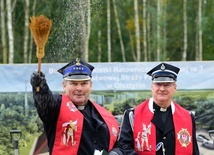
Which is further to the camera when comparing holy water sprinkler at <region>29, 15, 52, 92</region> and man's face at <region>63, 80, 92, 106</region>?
man's face at <region>63, 80, 92, 106</region>

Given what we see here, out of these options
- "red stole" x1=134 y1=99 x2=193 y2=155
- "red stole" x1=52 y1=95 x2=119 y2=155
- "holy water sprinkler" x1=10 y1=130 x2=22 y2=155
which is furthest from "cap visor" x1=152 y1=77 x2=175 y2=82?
"holy water sprinkler" x1=10 y1=130 x2=22 y2=155

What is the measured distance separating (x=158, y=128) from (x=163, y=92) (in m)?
0.28

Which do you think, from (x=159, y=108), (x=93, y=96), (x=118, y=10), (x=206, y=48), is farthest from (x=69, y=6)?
(x=206, y=48)

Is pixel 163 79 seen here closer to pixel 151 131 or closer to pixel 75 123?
pixel 151 131

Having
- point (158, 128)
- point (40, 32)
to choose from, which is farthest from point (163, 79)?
point (40, 32)

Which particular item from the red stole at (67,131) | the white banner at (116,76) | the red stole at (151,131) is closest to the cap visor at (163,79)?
the red stole at (151,131)

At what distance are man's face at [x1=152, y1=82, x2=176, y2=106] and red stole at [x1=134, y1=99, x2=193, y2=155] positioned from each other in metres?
0.13

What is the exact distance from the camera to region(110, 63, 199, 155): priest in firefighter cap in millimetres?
4535

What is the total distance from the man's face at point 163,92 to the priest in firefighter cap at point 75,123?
0.44 metres

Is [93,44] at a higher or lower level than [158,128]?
higher

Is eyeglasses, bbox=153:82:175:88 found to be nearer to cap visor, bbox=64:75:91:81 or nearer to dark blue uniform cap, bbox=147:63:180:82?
dark blue uniform cap, bbox=147:63:180:82

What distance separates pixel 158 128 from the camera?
457 centimetres

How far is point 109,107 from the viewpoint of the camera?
7949 millimetres

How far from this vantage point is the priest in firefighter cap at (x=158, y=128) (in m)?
4.54
